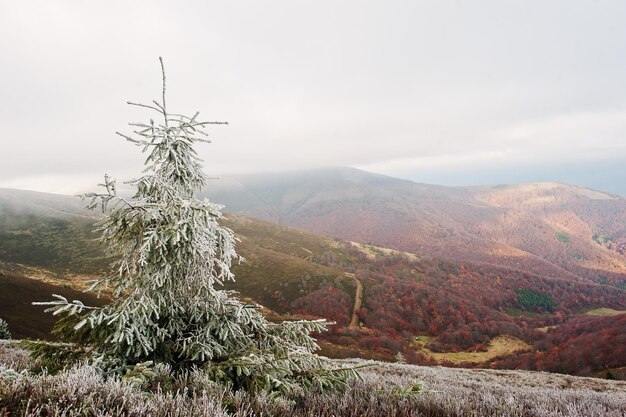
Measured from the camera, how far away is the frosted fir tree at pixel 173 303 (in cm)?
632

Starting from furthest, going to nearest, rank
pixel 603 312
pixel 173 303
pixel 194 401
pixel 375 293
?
pixel 603 312 → pixel 375 293 → pixel 173 303 → pixel 194 401

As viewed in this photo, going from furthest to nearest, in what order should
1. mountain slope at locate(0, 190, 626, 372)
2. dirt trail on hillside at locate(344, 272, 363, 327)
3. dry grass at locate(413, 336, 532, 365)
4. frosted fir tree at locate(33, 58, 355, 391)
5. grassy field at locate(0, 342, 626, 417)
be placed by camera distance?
dirt trail on hillside at locate(344, 272, 363, 327) → mountain slope at locate(0, 190, 626, 372) → dry grass at locate(413, 336, 532, 365) → frosted fir tree at locate(33, 58, 355, 391) → grassy field at locate(0, 342, 626, 417)

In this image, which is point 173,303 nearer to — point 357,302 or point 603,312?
point 357,302

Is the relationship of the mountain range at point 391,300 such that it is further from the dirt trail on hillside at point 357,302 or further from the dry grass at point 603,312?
the dry grass at point 603,312

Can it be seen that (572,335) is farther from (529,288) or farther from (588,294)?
(588,294)

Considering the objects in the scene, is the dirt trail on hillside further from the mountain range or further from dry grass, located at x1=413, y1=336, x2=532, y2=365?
dry grass, located at x1=413, y1=336, x2=532, y2=365

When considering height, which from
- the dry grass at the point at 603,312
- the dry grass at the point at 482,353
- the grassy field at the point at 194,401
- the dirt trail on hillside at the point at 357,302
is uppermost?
the grassy field at the point at 194,401

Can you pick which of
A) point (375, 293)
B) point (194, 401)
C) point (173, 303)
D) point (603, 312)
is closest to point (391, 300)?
point (375, 293)

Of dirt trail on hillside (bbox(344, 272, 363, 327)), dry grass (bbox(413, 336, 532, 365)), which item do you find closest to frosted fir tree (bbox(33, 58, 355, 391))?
dry grass (bbox(413, 336, 532, 365))

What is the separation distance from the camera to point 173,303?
25.4ft

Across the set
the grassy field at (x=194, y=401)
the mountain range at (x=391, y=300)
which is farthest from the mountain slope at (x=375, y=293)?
the grassy field at (x=194, y=401)

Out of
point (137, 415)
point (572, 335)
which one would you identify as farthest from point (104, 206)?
point (572, 335)

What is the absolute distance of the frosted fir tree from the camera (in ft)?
20.7

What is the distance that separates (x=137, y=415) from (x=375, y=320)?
117 m
